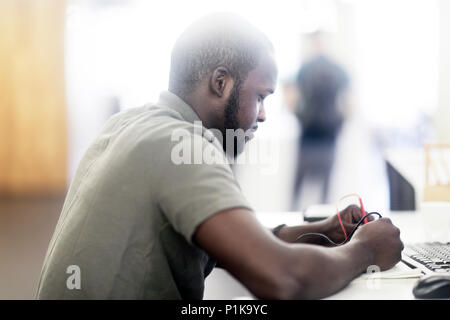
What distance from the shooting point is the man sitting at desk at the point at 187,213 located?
769 millimetres

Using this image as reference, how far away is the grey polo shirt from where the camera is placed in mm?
805

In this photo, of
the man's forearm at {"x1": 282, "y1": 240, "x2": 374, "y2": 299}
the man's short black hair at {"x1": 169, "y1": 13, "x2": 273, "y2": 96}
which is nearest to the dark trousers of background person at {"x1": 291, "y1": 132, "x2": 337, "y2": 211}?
the man's short black hair at {"x1": 169, "y1": 13, "x2": 273, "y2": 96}

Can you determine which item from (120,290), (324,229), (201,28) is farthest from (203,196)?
(324,229)

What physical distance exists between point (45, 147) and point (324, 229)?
4691mm

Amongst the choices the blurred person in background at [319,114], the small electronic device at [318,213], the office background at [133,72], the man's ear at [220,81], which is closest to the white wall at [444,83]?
the office background at [133,72]

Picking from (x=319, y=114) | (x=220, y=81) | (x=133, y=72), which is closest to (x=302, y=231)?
(x=220, y=81)

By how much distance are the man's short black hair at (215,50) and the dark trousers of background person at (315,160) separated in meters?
2.70

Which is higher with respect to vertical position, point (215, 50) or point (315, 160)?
point (215, 50)

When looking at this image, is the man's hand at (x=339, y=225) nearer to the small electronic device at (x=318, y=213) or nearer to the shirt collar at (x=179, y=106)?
the small electronic device at (x=318, y=213)

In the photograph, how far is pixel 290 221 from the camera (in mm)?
1691

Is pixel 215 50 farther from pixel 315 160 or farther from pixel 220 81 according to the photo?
pixel 315 160

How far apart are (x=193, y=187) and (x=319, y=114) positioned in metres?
2.98

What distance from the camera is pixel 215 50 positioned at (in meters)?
1.07
